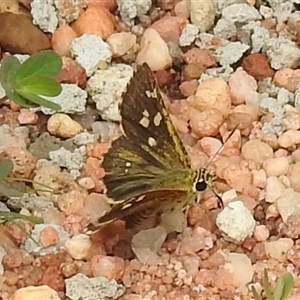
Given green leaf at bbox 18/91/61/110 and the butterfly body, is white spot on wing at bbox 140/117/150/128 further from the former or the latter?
green leaf at bbox 18/91/61/110

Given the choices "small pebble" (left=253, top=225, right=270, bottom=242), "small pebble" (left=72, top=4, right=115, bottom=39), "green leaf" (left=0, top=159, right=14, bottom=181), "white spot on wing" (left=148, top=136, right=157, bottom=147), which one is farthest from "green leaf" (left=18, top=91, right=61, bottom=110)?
"small pebble" (left=72, top=4, right=115, bottom=39)

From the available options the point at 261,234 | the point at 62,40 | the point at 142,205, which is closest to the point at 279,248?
the point at 261,234

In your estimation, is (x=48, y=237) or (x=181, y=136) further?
(x=181, y=136)

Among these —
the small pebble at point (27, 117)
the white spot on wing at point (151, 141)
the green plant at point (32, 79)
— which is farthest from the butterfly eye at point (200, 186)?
the small pebble at point (27, 117)

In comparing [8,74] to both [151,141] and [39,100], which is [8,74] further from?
[151,141]

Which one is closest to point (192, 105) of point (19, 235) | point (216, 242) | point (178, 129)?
point (178, 129)

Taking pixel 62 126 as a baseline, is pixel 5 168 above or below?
above

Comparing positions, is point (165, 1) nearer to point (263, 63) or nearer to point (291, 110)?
point (263, 63)

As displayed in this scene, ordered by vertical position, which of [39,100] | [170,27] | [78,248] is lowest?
[78,248]
